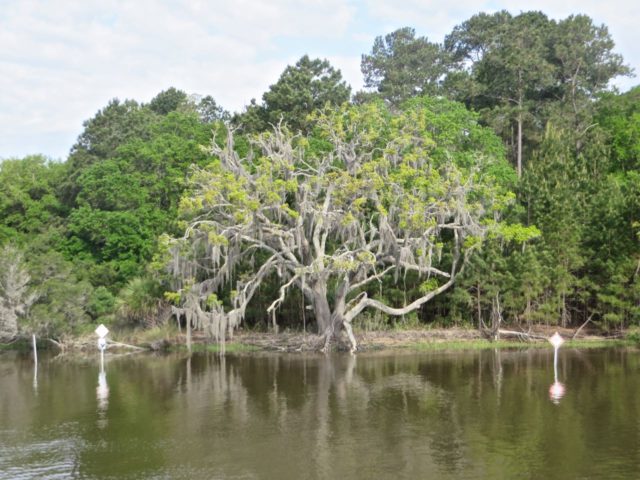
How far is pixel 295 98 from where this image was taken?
5281cm

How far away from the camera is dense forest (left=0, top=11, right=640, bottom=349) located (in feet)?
122

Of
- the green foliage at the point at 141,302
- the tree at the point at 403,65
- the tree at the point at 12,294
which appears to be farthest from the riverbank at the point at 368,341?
the tree at the point at 403,65

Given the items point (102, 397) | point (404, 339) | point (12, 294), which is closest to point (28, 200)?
point (12, 294)

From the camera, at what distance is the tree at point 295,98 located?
174 feet

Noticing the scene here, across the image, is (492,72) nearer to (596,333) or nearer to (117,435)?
(596,333)

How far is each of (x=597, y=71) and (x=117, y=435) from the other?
177 ft

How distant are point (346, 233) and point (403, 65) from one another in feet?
146

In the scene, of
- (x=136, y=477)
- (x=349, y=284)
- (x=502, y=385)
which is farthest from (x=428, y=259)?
(x=136, y=477)

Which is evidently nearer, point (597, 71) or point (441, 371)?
point (441, 371)

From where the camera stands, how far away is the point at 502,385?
2702 centimetres

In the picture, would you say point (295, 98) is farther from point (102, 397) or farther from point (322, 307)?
point (102, 397)

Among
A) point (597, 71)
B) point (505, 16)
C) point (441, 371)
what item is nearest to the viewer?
point (441, 371)

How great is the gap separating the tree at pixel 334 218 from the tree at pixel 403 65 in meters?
34.1

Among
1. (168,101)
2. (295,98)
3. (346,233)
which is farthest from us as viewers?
(168,101)
